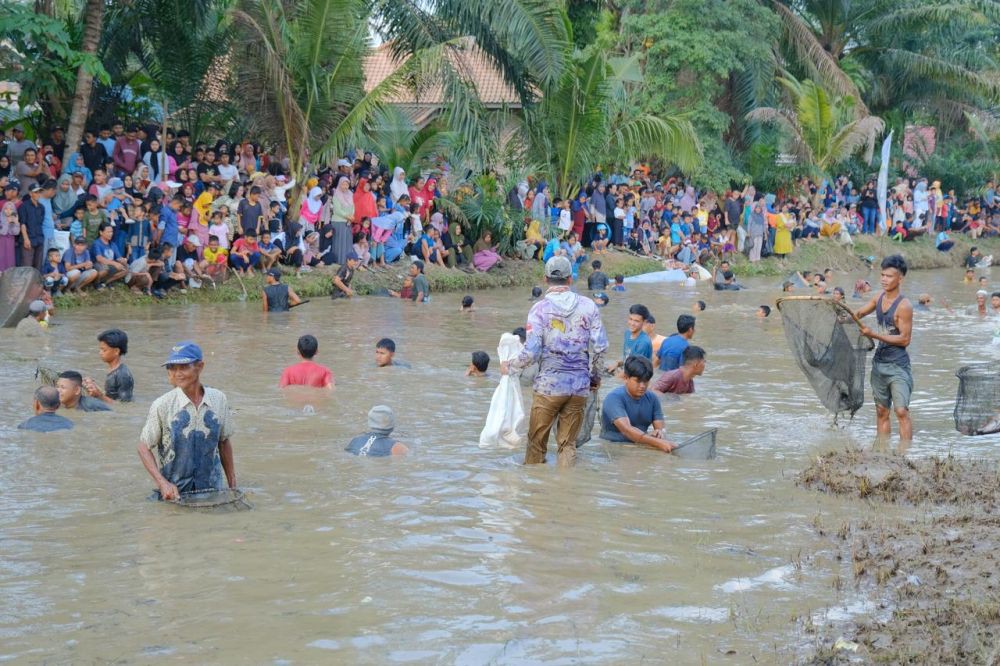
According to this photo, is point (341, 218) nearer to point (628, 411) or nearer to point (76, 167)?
point (76, 167)

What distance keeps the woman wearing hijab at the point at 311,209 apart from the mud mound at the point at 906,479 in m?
13.6

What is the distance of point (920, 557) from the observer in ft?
22.8

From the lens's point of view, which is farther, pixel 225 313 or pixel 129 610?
pixel 225 313

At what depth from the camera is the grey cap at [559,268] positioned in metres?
8.66

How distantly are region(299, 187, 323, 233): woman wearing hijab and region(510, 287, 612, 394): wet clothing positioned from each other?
13335 mm

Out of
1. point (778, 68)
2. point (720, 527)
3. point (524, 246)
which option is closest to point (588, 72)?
point (524, 246)

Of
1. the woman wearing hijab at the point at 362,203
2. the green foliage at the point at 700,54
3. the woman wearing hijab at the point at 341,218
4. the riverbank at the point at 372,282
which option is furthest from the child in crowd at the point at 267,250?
the green foliage at the point at 700,54

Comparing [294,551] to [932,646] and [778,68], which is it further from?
[778,68]

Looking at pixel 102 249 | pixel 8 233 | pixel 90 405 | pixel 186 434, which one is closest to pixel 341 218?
pixel 102 249

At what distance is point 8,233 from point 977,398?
40.4 feet

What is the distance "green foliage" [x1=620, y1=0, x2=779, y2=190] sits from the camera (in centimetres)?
2966

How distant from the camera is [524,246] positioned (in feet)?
84.9

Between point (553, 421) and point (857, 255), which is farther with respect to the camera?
point (857, 255)

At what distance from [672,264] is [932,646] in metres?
22.8
